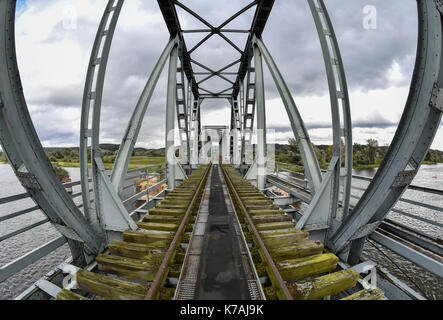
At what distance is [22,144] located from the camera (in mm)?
2385

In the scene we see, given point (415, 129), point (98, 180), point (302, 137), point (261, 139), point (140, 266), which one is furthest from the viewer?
point (261, 139)

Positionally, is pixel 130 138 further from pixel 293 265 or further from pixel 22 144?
pixel 293 265

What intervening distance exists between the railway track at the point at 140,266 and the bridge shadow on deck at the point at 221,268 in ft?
1.21

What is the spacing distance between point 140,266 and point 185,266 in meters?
0.61

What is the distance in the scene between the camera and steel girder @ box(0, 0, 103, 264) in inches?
89.0

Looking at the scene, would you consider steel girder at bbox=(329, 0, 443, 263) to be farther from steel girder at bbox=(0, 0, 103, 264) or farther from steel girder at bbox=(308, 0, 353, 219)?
steel girder at bbox=(0, 0, 103, 264)

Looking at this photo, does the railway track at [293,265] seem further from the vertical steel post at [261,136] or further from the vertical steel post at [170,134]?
the vertical steel post at [170,134]

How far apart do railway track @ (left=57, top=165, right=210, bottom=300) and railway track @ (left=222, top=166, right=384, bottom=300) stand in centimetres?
124

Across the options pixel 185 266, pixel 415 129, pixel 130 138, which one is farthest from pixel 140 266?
pixel 415 129

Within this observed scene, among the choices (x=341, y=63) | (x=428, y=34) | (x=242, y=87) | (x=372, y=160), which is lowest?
(x=372, y=160)

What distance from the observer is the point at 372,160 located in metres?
57.0

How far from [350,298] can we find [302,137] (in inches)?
143
